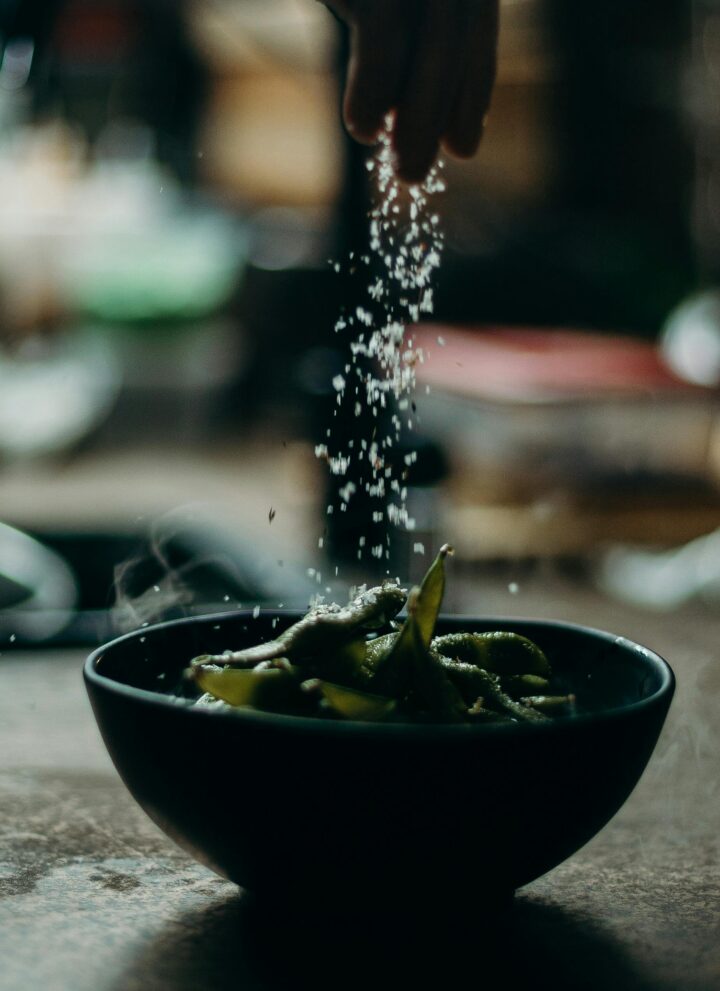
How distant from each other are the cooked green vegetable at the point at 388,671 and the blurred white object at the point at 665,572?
1277mm

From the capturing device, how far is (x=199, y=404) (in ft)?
17.9

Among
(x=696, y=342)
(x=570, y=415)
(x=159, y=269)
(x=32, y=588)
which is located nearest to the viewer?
(x=32, y=588)

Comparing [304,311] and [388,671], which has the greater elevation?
[304,311]

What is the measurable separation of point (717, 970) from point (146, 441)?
16.1ft

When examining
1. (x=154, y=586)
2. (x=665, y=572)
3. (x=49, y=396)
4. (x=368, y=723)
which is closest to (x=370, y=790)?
(x=368, y=723)

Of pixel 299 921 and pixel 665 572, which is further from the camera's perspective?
pixel 665 572

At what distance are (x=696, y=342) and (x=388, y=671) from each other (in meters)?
3.23

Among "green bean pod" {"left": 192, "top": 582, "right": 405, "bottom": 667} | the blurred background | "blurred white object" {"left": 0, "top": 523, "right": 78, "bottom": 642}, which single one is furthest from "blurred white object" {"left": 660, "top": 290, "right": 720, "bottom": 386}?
"green bean pod" {"left": 192, "top": 582, "right": 405, "bottom": 667}

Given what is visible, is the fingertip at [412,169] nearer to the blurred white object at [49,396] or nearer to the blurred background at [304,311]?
the blurred background at [304,311]

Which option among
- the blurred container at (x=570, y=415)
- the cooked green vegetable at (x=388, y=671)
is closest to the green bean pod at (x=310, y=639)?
the cooked green vegetable at (x=388, y=671)

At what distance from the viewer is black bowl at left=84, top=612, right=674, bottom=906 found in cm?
46

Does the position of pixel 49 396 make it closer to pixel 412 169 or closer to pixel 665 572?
pixel 665 572

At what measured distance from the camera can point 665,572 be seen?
2.20 m

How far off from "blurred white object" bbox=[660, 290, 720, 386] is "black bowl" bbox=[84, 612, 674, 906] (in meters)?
2.98
